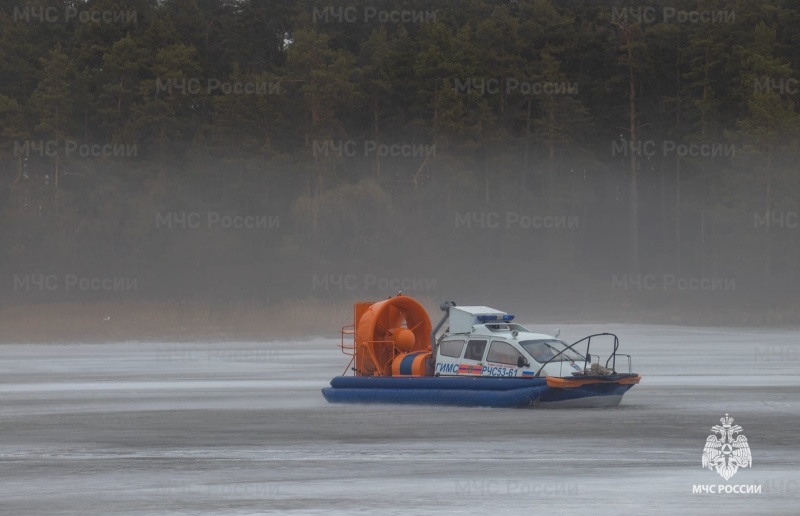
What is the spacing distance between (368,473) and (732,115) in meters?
60.2

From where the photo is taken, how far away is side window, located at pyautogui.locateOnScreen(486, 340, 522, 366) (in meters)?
20.1

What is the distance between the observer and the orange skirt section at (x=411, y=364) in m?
21.4

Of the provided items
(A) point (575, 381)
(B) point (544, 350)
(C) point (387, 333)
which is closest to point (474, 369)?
(B) point (544, 350)

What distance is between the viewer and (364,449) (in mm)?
15781

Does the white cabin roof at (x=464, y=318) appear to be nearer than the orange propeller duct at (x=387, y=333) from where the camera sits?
Yes

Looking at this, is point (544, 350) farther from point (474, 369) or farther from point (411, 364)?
point (411, 364)

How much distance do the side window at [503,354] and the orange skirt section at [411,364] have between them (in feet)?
4.81

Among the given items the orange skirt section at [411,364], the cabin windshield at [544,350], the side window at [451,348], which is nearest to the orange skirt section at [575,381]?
the cabin windshield at [544,350]

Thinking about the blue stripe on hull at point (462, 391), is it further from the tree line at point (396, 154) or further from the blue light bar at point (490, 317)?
the tree line at point (396, 154)

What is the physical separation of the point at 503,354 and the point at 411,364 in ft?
6.56

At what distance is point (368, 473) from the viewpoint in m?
13.7

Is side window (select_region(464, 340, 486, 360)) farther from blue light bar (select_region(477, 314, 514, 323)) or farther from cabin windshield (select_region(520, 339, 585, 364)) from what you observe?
cabin windshield (select_region(520, 339, 585, 364))

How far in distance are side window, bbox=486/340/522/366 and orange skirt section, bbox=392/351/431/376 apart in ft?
4.81

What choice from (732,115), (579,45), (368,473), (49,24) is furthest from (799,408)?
(49,24)
